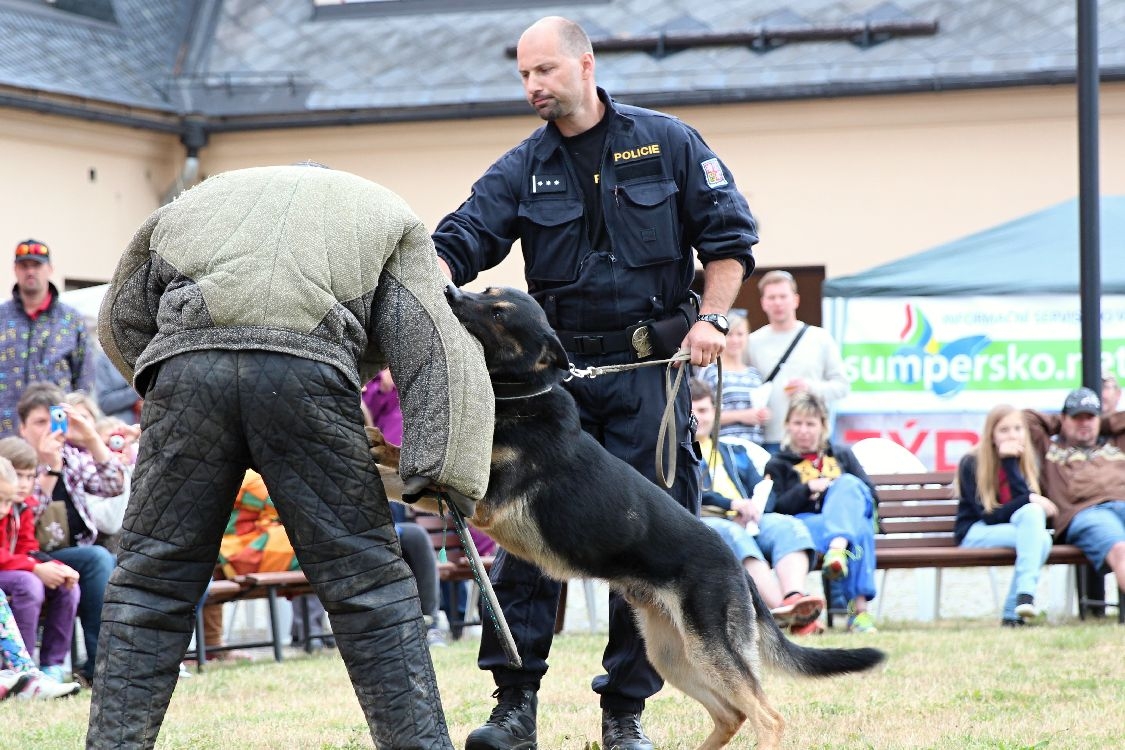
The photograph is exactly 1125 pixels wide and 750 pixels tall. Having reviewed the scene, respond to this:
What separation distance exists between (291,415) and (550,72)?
163cm

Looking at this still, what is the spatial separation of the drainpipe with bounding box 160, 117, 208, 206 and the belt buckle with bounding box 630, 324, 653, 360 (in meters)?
12.2

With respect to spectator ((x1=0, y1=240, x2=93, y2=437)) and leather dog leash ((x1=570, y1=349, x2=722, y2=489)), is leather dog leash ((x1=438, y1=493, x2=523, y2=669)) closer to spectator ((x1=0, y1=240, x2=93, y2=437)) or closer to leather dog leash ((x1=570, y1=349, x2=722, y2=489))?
leather dog leash ((x1=570, y1=349, x2=722, y2=489))

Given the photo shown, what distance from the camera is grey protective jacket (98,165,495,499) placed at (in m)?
3.64

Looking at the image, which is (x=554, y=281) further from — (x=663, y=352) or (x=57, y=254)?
(x=57, y=254)

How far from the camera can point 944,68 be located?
15359 millimetres

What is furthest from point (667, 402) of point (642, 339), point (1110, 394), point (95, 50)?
point (95, 50)

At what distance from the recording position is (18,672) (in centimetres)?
655

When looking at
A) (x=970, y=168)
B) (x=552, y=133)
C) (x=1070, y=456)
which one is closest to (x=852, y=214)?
(x=970, y=168)

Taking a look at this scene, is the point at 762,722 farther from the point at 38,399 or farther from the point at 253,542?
the point at 38,399

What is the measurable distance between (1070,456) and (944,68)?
7.11 meters

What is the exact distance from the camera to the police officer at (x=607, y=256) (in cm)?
486

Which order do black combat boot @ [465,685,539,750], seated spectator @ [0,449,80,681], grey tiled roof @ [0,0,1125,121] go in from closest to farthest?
1. black combat boot @ [465,685,539,750]
2. seated spectator @ [0,449,80,681]
3. grey tiled roof @ [0,0,1125,121]

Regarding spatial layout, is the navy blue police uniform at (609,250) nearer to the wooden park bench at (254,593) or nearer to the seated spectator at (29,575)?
the seated spectator at (29,575)

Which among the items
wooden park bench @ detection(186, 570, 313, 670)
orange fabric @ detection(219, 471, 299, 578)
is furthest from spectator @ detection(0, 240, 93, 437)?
wooden park bench @ detection(186, 570, 313, 670)
